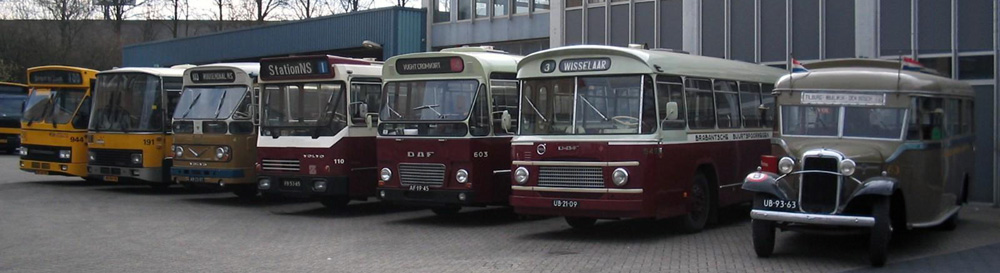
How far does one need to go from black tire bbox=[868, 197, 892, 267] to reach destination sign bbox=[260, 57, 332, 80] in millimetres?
9516

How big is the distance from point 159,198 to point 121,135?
157 cm

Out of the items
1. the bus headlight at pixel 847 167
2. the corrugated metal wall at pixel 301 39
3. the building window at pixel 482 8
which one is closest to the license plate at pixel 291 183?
the bus headlight at pixel 847 167

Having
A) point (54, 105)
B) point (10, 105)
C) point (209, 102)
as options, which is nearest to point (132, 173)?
point (209, 102)

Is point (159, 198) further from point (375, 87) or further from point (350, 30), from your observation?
point (350, 30)

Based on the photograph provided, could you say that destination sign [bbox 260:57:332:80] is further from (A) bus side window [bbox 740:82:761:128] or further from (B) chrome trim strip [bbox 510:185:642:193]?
(A) bus side window [bbox 740:82:761:128]

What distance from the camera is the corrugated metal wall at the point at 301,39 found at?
107ft

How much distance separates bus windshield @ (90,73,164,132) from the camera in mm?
22016

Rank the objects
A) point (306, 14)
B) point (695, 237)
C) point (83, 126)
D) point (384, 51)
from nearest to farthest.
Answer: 1. point (695, 237)
2. point (83, 126)
3. point (384, 51)
4. point (306, 14)

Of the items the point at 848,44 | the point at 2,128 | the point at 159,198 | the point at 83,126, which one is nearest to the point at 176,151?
the point at 159,198

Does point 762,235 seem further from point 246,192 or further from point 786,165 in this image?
point 246,192

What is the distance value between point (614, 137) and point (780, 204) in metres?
2.58

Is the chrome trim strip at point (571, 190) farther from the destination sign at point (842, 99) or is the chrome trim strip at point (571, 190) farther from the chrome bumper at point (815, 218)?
the destination sign at point (842, 99)

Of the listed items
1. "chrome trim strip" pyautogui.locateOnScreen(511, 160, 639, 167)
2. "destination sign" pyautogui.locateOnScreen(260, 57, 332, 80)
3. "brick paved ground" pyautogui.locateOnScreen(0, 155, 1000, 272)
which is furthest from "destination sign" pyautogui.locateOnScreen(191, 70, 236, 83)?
"chrome trim strip" pyautogui.locateOnScreen(511, 160, 639, 167)

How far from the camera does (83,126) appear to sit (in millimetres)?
23641
